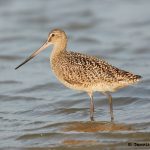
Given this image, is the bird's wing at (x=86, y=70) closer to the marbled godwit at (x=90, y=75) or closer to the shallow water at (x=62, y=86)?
the marbled godwit at (x=90, y=75)

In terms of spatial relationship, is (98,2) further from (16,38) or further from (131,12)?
(16,38)

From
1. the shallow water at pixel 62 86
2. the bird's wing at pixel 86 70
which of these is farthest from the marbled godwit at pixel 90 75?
the shallow water at pixel 62 86

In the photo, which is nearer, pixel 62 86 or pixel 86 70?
pixel 86 70

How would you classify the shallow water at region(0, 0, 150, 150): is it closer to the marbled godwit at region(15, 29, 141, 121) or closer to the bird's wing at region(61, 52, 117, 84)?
the marbled godwit at region(15, 29, 141, 121)

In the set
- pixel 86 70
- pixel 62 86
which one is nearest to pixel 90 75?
pixel 86 70

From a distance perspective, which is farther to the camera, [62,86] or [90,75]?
[62,86]

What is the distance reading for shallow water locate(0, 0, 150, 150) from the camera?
9906mm

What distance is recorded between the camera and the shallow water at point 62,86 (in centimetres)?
991

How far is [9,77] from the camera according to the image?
1377cm

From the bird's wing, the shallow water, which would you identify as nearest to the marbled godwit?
the bird's wing

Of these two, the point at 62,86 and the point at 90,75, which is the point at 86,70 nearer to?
the point at 90,75

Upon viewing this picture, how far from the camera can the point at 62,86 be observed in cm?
1317

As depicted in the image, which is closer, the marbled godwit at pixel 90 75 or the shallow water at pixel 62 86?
the shallow water at pixel 62 86

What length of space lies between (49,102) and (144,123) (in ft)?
7.33
